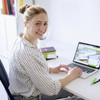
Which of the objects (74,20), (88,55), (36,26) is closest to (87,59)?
(88,55)

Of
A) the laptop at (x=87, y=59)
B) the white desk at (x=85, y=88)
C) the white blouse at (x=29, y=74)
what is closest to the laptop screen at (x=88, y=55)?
the laptop at (x=87, y=59)

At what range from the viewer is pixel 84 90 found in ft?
3.41

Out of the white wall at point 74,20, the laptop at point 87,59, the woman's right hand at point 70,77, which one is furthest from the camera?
the white wall at point 74,20

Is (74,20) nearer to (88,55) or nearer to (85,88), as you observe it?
(88,55)

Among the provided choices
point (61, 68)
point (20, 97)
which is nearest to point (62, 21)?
point (61, 68)

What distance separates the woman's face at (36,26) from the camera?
1.14 metres

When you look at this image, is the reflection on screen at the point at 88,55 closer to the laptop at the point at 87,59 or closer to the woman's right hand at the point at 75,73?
the laptop at the point at 87,59

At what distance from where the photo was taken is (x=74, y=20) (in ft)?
6.71

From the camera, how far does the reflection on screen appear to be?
4.53ft

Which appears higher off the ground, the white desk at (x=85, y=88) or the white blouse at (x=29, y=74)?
the white blouse at (x=29, y=74)

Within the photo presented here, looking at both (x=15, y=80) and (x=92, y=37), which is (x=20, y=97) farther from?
(x=92, y=37)

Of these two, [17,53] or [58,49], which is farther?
[58,49]

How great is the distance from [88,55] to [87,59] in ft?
0.13

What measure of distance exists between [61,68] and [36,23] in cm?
50
